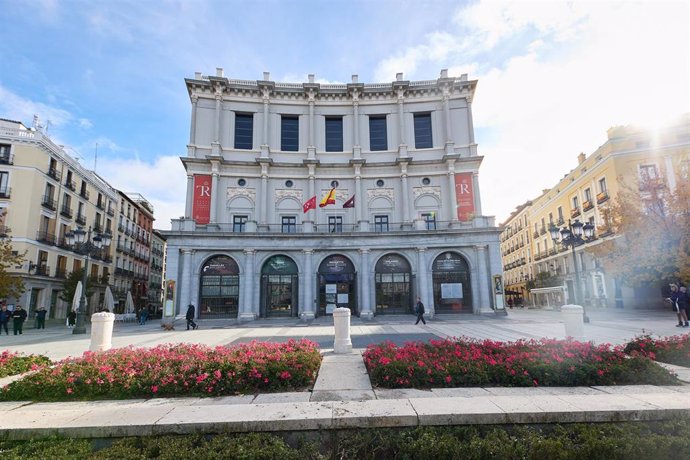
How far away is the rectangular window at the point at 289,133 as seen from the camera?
34.8 meters

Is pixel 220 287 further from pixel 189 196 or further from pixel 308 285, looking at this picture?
pixel 189 196

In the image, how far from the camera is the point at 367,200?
33.1 m

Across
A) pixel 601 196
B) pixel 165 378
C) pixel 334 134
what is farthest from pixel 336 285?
pixel 601 196

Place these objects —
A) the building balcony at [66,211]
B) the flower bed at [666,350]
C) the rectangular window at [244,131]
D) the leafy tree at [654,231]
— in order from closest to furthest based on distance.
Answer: the flower bed at [666,350]
the leafy tree at [654,231]
the rectangular window at [244,131]
the building balcony at [66,211]

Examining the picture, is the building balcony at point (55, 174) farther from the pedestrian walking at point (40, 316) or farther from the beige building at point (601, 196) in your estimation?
the beige building at point (601, 196)

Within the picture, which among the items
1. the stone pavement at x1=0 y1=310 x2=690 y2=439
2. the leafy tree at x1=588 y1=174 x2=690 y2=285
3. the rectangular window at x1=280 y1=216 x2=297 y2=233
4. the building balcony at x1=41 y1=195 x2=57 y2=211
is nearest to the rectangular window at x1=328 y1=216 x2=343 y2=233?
the rectangular window at x1=280 y1=216 x2=297 y2=233

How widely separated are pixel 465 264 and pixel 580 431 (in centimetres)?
2491

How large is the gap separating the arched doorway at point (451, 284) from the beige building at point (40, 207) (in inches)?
1319

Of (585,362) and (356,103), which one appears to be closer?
(585,362)

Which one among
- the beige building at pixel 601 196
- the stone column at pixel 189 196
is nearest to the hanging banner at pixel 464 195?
the beige building at pixel 601 196

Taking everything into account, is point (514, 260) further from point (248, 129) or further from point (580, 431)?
point (580, 431)

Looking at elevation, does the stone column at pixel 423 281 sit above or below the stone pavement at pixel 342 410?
above

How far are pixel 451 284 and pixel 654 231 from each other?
1340 centimetres

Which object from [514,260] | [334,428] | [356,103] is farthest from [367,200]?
[514,260]
